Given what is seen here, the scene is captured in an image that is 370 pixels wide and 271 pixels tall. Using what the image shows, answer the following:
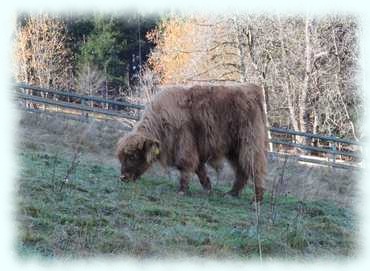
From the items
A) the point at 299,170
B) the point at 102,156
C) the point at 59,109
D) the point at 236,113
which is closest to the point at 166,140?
the point at 236,113

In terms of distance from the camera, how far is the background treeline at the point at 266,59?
22094mm

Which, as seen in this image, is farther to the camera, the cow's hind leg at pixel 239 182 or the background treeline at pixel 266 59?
the background treeline at pixel 266 59

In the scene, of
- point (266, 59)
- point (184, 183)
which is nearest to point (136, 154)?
point (184, 183)

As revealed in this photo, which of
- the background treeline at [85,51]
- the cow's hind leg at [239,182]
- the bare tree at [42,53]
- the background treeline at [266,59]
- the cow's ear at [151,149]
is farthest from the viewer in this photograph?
Result: the background treeline at [85,51]

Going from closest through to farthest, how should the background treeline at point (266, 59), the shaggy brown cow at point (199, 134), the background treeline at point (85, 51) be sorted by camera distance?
1. the shaggy brown cow at point (199, 134)
2. the background treeline at point (266, 59)
3. the background treeline at point (85, 51)

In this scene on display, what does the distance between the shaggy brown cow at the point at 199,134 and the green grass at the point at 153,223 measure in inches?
17.9

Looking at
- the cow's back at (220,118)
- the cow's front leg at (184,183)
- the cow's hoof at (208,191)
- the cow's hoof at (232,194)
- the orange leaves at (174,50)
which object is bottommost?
the cow's hoof at (232,194)

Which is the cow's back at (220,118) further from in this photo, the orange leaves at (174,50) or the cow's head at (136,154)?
the orange leaves at (174,50)

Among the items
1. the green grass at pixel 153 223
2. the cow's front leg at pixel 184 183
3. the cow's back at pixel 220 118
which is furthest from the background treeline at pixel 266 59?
the green grass at pixel 153 223

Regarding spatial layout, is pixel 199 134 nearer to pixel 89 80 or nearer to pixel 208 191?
pixel 208 191

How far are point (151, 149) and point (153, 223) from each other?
9.14ft

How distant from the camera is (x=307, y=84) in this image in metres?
22.8

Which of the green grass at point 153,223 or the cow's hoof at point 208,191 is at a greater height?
the green grass at point 153,223

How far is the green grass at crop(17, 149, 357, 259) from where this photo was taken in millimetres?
5777
